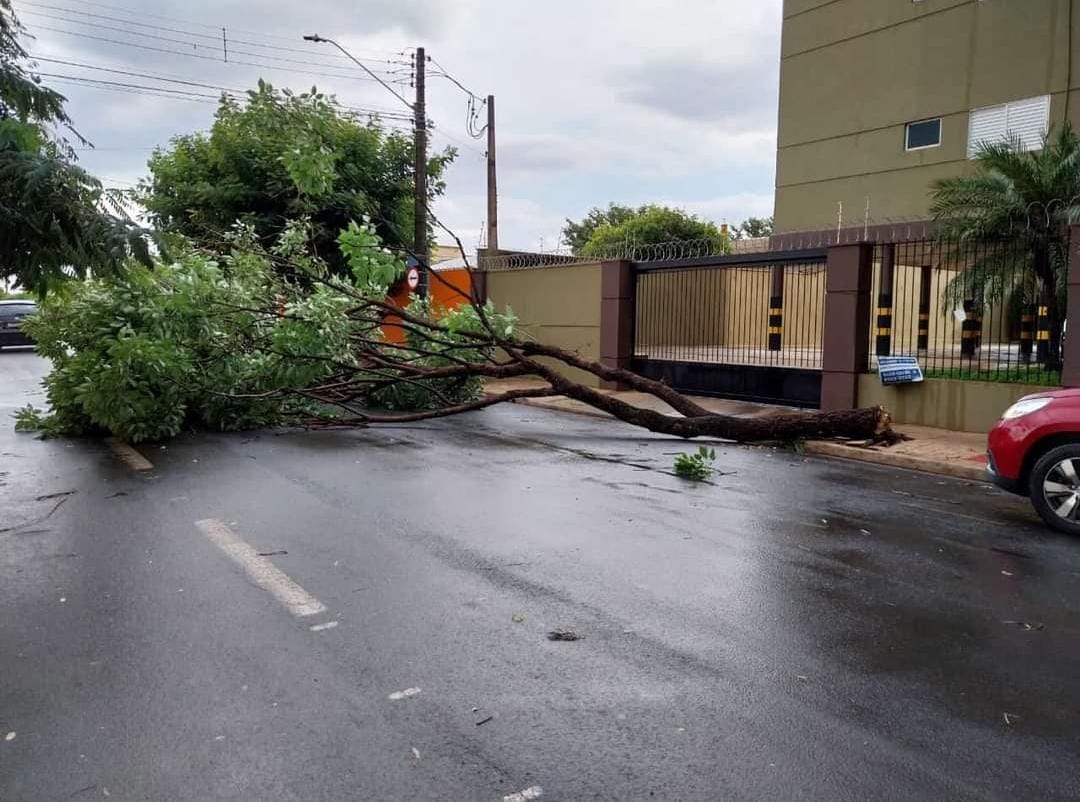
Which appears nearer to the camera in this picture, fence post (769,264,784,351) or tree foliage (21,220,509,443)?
tree foliage (21,220,509,443)

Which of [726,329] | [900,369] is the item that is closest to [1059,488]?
[900,369]

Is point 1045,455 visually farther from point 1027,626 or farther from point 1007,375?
point 1007,375

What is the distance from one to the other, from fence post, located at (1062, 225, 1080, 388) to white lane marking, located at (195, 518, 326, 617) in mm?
9680

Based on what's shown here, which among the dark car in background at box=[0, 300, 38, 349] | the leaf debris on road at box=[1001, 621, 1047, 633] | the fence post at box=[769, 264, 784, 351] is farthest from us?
the dark car in background at box=[0, 300, 38, 349]

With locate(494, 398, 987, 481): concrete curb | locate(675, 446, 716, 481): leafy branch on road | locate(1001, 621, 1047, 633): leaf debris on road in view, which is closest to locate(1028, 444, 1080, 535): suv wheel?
locate(494, 398, 987, 481): concrete curb

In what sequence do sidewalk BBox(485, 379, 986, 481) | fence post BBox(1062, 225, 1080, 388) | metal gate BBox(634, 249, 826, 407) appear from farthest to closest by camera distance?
metal gate BBox(634, 249, 826, 407)
fence post BBox(1062, 225, 1080, 388)
sidewalk BBox(485, 379, 986, 481)

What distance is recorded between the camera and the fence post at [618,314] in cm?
1781

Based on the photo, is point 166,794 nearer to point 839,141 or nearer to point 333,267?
point 333,267

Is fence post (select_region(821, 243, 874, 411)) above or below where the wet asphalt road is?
above

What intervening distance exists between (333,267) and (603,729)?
19623mm

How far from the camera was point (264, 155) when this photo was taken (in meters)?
20.5

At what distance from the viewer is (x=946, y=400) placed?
1229 centimetres

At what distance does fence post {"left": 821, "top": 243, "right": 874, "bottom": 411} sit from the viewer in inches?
520

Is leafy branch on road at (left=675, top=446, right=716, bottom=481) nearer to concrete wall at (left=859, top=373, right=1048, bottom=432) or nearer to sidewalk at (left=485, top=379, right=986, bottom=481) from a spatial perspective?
sidewalk at (left=485, top=379, right=986, bottom=481)
